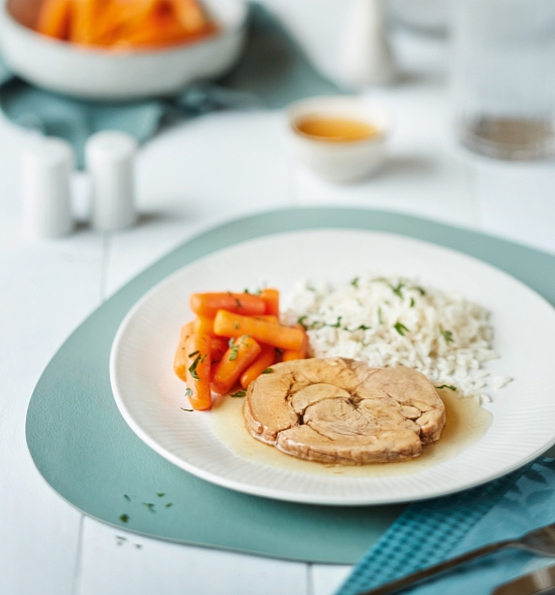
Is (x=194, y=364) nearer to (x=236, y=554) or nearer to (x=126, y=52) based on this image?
(x=236, y=554)

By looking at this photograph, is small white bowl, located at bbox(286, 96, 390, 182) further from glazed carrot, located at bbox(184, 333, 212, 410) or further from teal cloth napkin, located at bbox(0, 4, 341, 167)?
glazed carrot, located at bbox(184, 333, 212, 410)

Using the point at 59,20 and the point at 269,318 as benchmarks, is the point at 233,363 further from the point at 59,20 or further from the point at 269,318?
the point at 59,20

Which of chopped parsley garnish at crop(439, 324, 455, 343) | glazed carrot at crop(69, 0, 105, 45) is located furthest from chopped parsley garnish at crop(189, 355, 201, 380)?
glazed carrot at crop(69, 0, 105, 45)

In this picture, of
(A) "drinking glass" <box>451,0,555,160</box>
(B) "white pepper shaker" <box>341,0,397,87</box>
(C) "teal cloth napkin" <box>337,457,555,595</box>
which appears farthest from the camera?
(B) "white pepper shaker" <box>341,0,397,87</box>

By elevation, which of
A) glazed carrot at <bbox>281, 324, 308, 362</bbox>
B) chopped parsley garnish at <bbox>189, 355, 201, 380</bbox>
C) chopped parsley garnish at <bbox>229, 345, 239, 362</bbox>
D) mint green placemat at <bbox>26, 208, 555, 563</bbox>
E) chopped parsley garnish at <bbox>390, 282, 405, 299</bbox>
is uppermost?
chopped parsley garnish at <bbox>390, 282, 405, 299</bbox>

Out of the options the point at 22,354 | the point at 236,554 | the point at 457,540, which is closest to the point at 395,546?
the point at 457,540

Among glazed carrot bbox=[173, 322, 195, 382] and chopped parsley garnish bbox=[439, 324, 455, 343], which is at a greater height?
chopped parsley garnish bbox=[439, 324, 455, 343]
